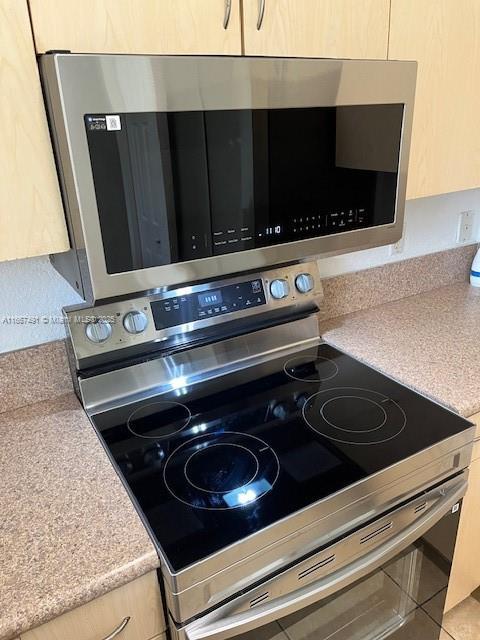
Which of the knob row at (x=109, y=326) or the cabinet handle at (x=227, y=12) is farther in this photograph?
the knob row at (x=109, y=326)

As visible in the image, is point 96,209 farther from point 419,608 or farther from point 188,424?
point 419,608

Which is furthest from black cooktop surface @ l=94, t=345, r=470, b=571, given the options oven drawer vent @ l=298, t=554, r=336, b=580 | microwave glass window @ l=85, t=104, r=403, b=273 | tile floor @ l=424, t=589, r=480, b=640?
tile floor @ l=424, t=589, r=480, b=640

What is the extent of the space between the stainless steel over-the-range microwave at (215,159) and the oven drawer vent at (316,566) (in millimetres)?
527

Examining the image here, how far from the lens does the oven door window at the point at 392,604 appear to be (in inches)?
37.0

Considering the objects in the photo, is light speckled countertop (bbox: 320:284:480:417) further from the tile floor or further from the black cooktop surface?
the tile floor

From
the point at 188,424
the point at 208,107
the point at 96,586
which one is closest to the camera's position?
the point at 96,586

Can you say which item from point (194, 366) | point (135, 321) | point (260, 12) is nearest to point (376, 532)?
point (194, 366)

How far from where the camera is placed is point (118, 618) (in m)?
0.78

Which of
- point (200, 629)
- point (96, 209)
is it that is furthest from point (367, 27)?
point (200, 629)

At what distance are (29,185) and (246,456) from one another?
1.96 feet

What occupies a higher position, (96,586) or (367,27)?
(367,27)

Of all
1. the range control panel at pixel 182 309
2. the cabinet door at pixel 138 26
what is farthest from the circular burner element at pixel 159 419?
the cabinet door at pixel 138 26

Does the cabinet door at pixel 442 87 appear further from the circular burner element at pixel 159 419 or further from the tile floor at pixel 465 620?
the tile floor at pixel 465 620

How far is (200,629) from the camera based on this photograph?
2.54 ft
